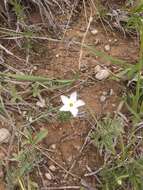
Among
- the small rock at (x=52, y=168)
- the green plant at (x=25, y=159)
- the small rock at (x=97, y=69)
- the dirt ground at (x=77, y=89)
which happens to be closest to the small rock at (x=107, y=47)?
the dirt ground at (x=77, y=89)

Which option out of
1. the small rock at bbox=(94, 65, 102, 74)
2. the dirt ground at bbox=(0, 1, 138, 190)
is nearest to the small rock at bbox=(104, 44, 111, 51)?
the dirt ground at bbox=(0, 1, 138, 190)

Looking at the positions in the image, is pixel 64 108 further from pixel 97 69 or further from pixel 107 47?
pixel 107 47

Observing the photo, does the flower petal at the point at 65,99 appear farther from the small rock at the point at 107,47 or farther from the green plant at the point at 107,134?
the small rock at the point at 107,47

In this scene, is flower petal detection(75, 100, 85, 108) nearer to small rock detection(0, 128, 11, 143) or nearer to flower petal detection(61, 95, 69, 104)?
flower petal detection(61, 95, 69, 104)

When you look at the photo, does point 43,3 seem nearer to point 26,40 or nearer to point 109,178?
point 26,40

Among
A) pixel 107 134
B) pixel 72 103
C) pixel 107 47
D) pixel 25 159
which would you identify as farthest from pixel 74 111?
pixel 107 47

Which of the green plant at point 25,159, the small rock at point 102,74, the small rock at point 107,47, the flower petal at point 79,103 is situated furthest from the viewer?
the small rock at point 107,47
